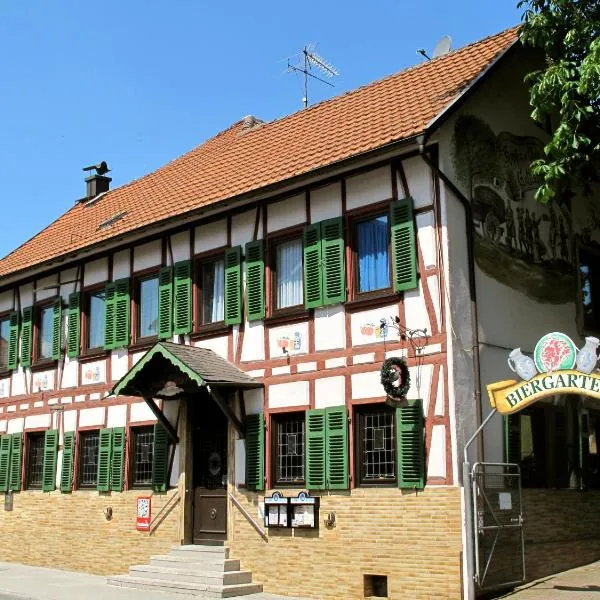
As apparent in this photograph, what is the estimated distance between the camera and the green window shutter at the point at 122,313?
18156mm

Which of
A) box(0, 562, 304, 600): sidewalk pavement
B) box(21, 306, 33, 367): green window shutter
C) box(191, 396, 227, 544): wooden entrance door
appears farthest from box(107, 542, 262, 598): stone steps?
box(21, 306, 33, 367): green window shutter

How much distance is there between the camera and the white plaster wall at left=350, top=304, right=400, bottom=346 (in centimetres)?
1370

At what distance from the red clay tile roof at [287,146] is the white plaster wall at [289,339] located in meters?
2.45

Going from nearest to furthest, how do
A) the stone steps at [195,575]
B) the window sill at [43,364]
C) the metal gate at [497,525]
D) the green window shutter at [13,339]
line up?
the metal gate at [497,525]
the stone steps at [195,575]
the window sill at [43,364]
the green window shutter at [13,339]

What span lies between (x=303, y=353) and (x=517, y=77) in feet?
20.0

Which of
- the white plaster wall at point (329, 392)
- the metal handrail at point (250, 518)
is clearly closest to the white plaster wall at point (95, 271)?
the metal handrail at point (250, 518)

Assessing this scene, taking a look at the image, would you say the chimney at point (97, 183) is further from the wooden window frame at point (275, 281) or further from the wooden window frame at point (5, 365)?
the wooden window frame at point (275, 281)

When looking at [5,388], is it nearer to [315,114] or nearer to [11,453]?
[11,453]

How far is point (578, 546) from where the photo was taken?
48.4 ft

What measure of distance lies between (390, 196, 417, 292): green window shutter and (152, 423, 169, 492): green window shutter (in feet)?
18.7

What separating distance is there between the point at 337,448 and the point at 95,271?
787 cm

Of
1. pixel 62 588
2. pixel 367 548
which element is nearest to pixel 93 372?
pixel 62 588

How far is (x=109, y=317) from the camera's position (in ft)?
61.2

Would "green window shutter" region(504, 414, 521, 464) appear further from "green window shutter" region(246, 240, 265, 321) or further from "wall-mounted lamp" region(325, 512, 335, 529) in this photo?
"green window shutter" region(246, 240, 265, 321)
